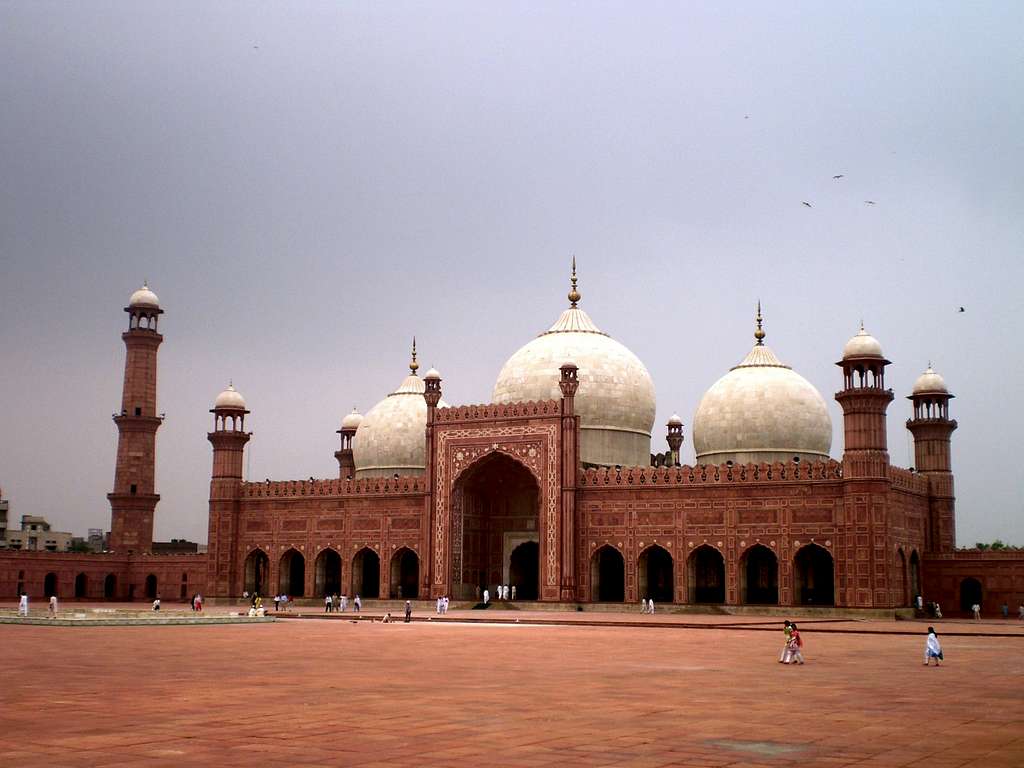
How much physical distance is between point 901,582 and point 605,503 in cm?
770

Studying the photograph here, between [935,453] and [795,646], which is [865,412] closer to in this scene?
[935,453]

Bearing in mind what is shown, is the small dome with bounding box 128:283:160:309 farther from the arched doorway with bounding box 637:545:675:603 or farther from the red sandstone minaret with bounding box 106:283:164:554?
the arched doorway with bounding box 637:545:675:603

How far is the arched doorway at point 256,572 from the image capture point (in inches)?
1528

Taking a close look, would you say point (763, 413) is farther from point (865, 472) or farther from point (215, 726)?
point (215, 726)

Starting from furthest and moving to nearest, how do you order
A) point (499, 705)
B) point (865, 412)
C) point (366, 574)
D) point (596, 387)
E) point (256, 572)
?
point (256, 572) → point (366, 574) → point (596, 387) → point (865, 412) → point (499, 705)

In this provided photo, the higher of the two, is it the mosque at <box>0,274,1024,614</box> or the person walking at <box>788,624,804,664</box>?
the mosque at <box>0,274,1024,614</box>

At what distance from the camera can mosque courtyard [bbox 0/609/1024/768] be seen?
6.99m

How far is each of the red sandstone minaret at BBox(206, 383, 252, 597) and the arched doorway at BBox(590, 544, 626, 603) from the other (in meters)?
11.9

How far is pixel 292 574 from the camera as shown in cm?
3878

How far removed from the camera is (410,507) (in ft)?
117

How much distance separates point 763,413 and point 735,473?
412 cm

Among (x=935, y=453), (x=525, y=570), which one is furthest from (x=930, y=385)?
(x=525, y=570)

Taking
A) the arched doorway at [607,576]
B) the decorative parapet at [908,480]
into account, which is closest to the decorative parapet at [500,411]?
the arched doorway at [607,576]

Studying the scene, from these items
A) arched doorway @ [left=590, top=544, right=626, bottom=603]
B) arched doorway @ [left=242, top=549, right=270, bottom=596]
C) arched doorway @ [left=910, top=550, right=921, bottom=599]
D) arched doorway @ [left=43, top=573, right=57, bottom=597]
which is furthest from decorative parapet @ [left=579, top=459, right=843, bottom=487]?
arched doorway @ [left=43, top=573, right=57, bottom=597]
